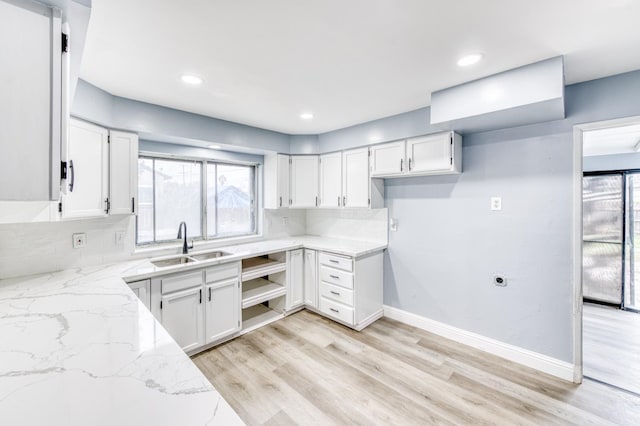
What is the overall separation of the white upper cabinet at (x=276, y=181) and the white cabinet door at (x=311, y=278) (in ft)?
2.62

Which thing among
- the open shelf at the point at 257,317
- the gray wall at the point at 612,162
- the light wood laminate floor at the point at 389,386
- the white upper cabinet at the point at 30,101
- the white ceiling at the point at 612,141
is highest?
the white ceiling at the point at 612,141

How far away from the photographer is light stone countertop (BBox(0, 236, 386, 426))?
730mm

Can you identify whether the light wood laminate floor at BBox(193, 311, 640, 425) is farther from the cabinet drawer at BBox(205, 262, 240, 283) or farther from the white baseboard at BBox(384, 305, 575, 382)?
the cabinet drawer at BBox(205, 262, 240, 283)

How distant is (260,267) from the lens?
10.7 ft

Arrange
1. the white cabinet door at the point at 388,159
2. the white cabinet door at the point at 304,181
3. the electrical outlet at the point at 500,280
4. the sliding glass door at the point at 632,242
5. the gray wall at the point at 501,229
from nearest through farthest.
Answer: the gray wall at the point at 501,229 → the electrical outlet at the point at 500,280 → the white cabinet door at the point at 388,159 → the sliding glass door at the point at 632,242 → the white cabinet door at the point at 304,181

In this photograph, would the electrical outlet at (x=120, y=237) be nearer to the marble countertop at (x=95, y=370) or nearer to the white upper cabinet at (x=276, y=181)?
the marble countertop at (x=95, y=370)

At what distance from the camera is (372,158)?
3.28m

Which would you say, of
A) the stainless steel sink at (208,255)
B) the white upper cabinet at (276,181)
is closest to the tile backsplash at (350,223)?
the white upper cabinet at (276,181)

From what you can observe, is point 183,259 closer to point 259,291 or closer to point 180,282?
point 180,282

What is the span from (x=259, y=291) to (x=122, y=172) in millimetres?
1862

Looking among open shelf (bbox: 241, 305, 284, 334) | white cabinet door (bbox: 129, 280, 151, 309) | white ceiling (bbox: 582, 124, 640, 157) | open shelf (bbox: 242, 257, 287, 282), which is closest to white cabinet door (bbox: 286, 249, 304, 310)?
open shelf (bbox: 242, 257, 287, 282)

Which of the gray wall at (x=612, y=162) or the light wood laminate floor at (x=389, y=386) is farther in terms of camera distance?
the gray wall at (x=612, y=162)

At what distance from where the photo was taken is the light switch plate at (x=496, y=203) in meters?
2.59

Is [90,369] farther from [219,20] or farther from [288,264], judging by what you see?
[288,264]
